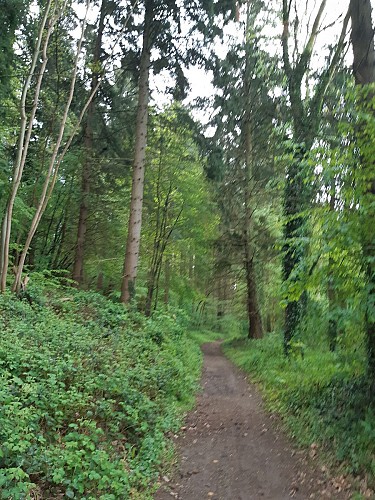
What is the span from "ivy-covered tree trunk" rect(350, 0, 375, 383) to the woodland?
3cm

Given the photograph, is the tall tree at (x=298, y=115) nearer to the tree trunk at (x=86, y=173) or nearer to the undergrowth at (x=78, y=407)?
the undergrowth at (x=78, y=407)

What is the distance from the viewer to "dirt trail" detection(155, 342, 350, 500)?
15.3 feet

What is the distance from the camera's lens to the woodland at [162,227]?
505 cm

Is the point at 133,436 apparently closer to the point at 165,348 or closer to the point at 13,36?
the point at 165,348

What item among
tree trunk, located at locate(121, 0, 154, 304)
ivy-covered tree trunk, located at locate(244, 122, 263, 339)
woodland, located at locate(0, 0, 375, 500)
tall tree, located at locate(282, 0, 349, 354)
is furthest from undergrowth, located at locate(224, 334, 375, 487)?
ivy-covered tree trunk, located at locate(244, 122, 263, 339)

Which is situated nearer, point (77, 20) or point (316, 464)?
point (316, 464)

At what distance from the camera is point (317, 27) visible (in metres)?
10.2

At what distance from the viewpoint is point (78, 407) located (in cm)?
491

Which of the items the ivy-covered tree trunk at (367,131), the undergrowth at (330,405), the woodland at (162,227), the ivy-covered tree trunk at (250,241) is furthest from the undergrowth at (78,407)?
the ivy-covered tree trunk at (250,241)

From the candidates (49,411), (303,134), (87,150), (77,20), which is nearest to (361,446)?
(49,411)

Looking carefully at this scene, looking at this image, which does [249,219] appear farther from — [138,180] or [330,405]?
[330,405]

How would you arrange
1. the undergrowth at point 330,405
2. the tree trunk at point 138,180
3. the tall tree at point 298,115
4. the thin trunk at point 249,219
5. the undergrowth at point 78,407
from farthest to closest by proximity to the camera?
the thin trunk at point 249,219 < the tree trunk at point 138,180 < the tall tree at point 298,115 < the undergrowth at point 330,405 < the undergrowth at point 78,407

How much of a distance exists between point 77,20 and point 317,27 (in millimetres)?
7274

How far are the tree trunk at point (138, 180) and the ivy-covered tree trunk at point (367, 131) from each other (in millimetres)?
6787
